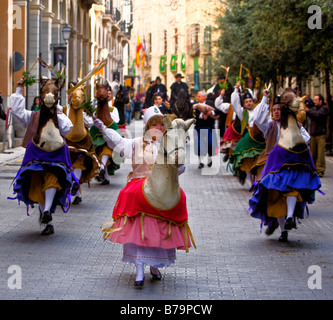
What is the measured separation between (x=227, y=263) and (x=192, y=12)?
275 feet

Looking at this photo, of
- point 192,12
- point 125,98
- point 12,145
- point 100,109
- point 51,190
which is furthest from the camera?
point 192,12

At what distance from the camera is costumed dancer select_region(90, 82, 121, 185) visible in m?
14.0

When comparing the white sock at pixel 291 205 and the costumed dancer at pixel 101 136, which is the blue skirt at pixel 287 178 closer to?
the white sock at pixel 291 205

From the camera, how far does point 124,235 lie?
7.49 metres

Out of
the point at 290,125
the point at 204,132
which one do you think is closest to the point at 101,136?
the point at 204,132

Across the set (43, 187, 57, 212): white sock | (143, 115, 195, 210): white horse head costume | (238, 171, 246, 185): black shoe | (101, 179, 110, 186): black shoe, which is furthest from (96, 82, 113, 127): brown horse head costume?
(143, 115, 195, 210): white horse head costume

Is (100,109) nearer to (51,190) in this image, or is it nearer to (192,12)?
(51,190)

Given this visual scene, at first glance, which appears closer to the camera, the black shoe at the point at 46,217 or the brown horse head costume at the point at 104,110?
the black shoe at the point at 46,217

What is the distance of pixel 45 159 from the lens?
1023cm

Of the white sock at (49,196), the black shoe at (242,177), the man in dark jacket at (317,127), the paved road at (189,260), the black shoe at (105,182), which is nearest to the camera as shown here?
the paved road at (189,260)

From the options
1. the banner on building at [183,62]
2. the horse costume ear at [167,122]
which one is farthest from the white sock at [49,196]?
the banner on building at [183,62]

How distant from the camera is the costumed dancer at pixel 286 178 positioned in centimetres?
990

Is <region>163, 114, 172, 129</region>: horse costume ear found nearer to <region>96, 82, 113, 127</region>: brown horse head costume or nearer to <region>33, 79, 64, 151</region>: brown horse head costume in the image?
<region>33, 79, 64, 151</region>: brown horse head costume
